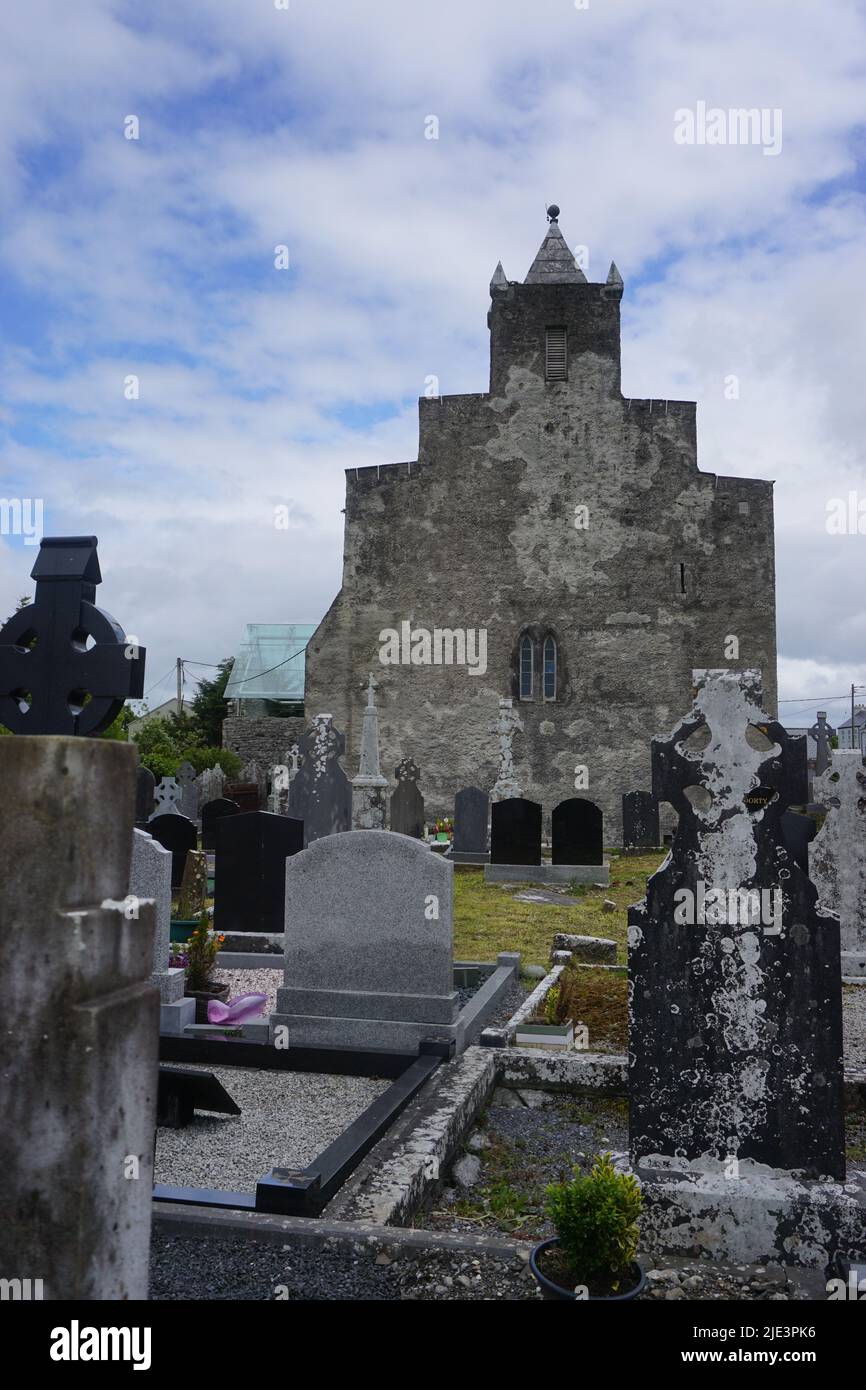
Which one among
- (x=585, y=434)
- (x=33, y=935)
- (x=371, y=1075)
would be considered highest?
(x=585, y=434)

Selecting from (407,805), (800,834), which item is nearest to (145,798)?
(407,805)

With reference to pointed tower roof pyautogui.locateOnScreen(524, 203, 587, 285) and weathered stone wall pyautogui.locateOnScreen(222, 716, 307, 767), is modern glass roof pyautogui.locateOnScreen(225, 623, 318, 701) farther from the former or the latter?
pointed tower roof pyautogui.locateOnScreen(524, 203, 587, 285)

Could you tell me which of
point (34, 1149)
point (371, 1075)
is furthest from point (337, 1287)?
point (371, 1075)

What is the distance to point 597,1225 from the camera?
9.72ft

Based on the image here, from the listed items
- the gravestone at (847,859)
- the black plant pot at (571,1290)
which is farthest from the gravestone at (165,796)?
the black plant pot at (571,1290)

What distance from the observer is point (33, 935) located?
189 cm

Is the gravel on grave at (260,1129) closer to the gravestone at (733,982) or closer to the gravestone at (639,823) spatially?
the gravestone at (733,982)

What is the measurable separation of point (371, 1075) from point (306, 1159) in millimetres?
1334

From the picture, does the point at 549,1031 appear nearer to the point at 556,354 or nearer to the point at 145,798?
the point at 145,798

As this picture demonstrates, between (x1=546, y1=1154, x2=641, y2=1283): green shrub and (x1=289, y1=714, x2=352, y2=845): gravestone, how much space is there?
1042 cm

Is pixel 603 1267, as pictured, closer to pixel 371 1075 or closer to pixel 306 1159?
pixel 306 1159

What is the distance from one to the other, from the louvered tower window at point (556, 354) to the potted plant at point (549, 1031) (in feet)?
62.1

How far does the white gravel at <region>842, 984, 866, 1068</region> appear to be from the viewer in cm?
626
